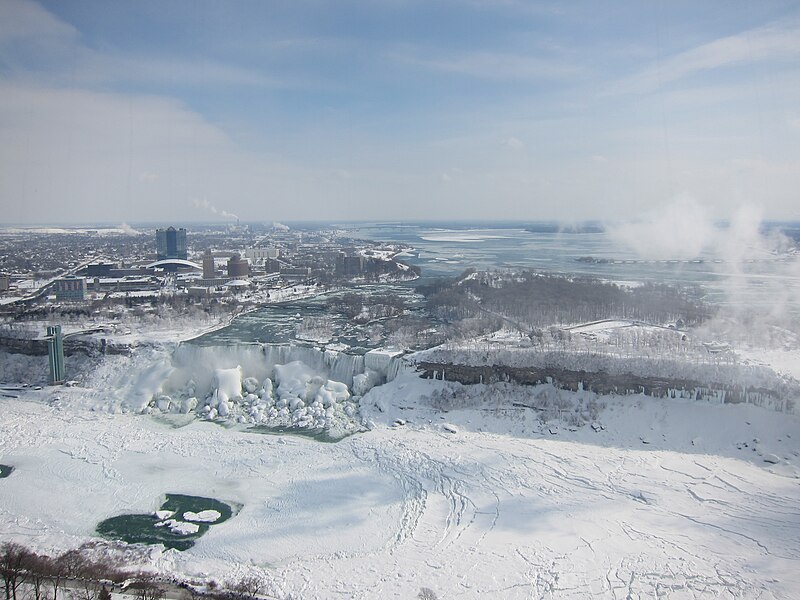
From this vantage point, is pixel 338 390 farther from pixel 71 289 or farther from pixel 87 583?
pixel 71 289

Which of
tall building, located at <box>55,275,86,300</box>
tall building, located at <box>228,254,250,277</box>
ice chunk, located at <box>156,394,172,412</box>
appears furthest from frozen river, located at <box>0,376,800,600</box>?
tall building, located at <box>228,254,250,277</box>

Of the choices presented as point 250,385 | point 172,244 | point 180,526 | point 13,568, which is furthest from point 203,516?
point 172,244

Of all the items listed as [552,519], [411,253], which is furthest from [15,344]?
[411,253]

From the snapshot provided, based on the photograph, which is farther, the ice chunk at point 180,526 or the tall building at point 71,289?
the tall building at point 71,289

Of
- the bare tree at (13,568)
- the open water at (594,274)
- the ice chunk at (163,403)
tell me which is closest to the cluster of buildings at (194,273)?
the open water at (594,274)

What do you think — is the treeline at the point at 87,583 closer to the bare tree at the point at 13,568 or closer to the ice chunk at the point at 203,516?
the bare tree at the point at 13,568

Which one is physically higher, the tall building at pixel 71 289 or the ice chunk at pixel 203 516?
the tall building at pixel 71 289
